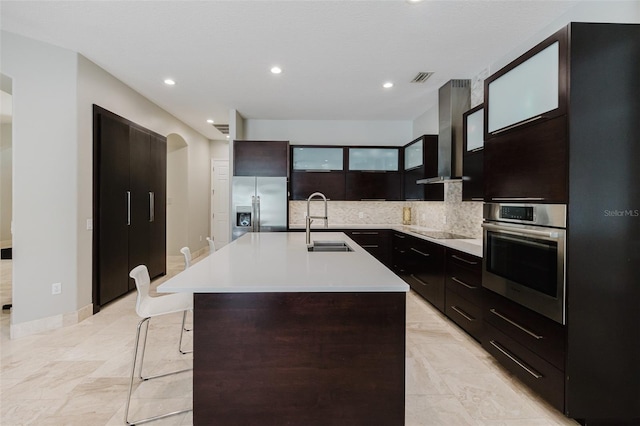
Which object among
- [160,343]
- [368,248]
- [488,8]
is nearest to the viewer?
[488,8]

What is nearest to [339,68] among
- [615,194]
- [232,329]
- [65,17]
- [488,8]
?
[488,8]

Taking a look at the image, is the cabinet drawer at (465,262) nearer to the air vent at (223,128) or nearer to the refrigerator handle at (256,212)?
the refrigerator handle at (256,212)

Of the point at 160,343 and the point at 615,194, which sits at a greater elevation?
the point at 615,194

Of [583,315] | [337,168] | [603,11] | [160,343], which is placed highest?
[603,11]

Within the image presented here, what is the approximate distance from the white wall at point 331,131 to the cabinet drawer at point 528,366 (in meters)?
4.12

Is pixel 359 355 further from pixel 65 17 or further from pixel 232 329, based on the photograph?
pixel 65 17

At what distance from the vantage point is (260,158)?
17.1 ft

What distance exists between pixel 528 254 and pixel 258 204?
152 inches

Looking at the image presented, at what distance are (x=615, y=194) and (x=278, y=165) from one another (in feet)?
13.8

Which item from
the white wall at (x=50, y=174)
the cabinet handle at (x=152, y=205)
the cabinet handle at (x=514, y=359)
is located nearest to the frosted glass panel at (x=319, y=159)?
the cabinet handle at (x=152, y=205)

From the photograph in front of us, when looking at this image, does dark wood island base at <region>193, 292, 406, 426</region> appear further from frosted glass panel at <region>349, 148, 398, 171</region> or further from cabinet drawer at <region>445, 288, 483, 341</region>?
frosted glass panel at <region>349, 148, 398, 171</region>

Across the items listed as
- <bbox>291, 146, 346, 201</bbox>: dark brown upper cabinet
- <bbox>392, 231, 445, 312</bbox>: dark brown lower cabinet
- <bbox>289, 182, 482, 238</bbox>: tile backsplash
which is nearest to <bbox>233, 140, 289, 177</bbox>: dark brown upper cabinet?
<bbox>291, 146, 346, 201</bbox>: dark brown upper cabinet

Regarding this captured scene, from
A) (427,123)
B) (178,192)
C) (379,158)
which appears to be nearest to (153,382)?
(379,158)

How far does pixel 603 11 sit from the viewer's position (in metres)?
2.21
